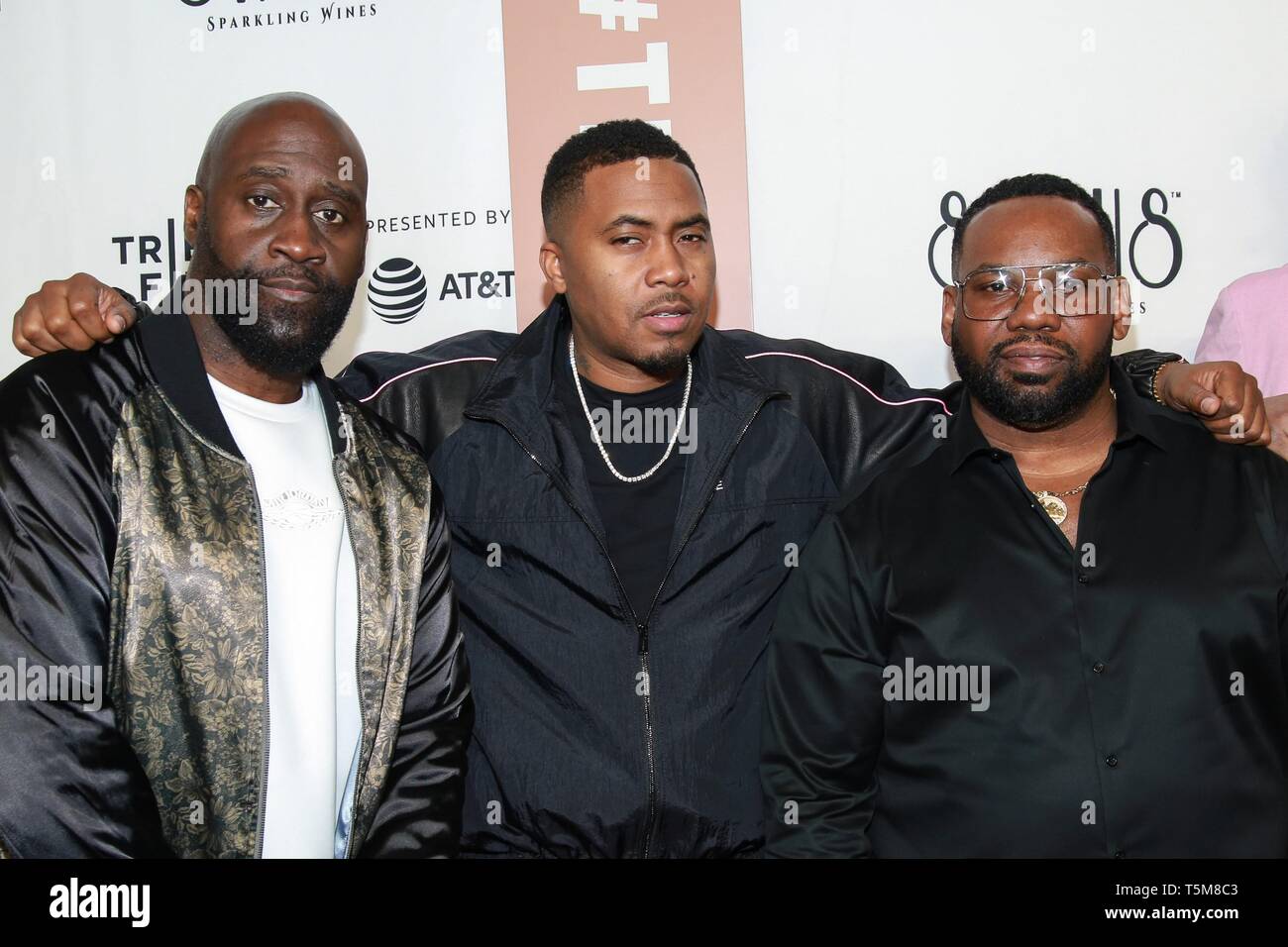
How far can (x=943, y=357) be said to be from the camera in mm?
2992

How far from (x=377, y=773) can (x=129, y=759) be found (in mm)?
401

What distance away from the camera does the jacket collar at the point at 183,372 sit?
1859 mm

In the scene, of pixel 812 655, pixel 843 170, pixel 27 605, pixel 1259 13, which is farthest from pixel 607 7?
pixel 27 605

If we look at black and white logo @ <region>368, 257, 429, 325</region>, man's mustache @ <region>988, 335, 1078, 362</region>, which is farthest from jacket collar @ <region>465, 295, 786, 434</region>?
black and white logo @ <region>368, 257, 429, 325</region>

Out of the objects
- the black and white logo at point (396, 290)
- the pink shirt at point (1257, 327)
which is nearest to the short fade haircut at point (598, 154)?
the black and white logo at point (396, 290)

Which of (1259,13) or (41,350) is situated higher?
(1259,13)

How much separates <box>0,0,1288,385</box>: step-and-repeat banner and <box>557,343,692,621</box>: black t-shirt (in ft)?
2.59

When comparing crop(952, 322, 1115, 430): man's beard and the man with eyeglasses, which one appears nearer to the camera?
the man with eyeglasses

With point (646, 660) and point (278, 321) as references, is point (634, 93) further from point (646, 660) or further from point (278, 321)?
point (646, 660)

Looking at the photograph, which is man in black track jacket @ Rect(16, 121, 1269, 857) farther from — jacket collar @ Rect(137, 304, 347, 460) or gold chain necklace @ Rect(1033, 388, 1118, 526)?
gold chain necklace @ Rect(1033, 388, 1118, 526)

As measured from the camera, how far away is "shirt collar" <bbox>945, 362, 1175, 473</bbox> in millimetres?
1951

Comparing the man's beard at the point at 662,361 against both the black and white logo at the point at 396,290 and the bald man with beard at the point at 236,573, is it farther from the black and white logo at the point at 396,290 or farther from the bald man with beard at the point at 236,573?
the black and white logo at the point at 396,290

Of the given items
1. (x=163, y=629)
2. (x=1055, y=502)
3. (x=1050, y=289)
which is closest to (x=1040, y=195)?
(x=1050, y=289)

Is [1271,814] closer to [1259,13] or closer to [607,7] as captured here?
[1259,13]
